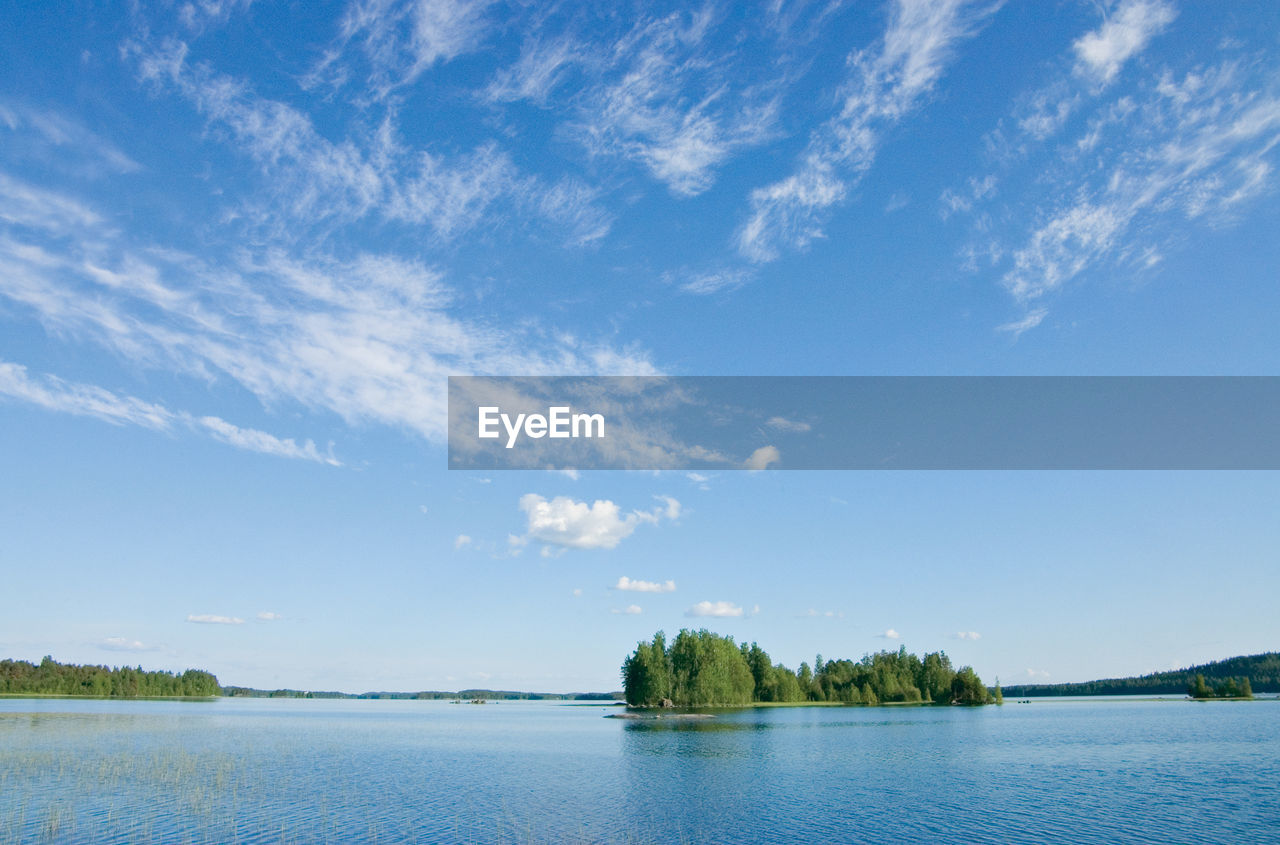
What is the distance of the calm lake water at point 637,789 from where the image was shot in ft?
140

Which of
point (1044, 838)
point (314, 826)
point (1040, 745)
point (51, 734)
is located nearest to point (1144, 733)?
point (1040, 745)

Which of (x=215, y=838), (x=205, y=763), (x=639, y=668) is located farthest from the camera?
(x=639, y=668)

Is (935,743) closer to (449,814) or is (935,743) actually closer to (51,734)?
(449,814)

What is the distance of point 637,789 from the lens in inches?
2291

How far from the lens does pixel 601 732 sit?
123 metres

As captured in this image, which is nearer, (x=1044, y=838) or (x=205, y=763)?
(x=1044, y=838)

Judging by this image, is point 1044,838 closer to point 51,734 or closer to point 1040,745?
point 1040,745

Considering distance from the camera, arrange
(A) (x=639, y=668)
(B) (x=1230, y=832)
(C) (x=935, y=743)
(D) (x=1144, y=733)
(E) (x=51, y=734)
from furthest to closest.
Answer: (A) (x=639, y=668)
(D) (x=1144, y=733)
(C) (x=935, y=743)
(E) (x=51, y=734)
(B) (x=1230, y=832)

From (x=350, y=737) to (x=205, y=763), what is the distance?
50017 mm

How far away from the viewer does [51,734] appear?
9106 cm

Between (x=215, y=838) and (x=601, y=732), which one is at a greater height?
(x=215, y=838)

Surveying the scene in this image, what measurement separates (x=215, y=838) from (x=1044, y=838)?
45053 mm

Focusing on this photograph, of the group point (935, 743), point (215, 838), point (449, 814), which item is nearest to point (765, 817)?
point (449, 814)

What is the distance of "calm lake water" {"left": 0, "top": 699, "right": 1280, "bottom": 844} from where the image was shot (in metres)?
42.6
